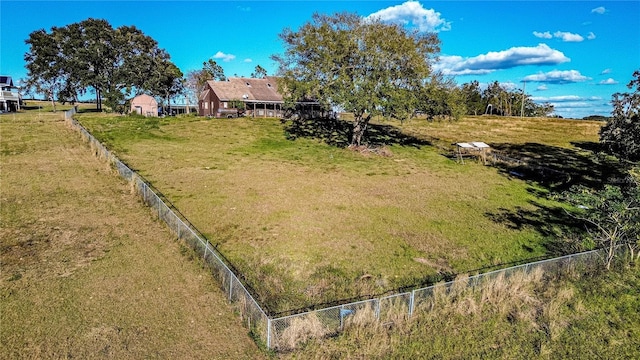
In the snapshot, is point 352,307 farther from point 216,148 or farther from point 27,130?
point 27,130

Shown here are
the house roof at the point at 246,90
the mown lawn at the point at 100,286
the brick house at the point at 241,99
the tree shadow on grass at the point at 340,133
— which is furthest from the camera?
the house roof at the point at 246,90

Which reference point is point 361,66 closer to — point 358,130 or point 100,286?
point 358,130

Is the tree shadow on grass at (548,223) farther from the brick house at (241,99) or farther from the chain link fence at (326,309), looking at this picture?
the brick house at (241,99)

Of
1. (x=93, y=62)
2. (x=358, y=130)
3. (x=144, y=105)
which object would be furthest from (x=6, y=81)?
(x=358, y=130)

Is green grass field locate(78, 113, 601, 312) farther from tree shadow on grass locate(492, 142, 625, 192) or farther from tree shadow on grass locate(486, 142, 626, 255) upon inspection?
tree shadow on grass locate(492, 142, 625, 192)

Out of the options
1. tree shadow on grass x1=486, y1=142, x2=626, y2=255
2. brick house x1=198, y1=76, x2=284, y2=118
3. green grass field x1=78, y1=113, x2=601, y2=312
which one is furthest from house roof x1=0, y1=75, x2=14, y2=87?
tree shadow on grass x1=486, y1=142, x2=626, y2=255

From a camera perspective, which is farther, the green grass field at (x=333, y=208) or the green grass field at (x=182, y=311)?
the green grass field at (x=333, y=208)

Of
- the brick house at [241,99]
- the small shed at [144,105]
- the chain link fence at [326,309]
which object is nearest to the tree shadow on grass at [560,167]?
the chain link fence at [326,309]

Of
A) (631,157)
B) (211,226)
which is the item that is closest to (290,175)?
(211,226)
